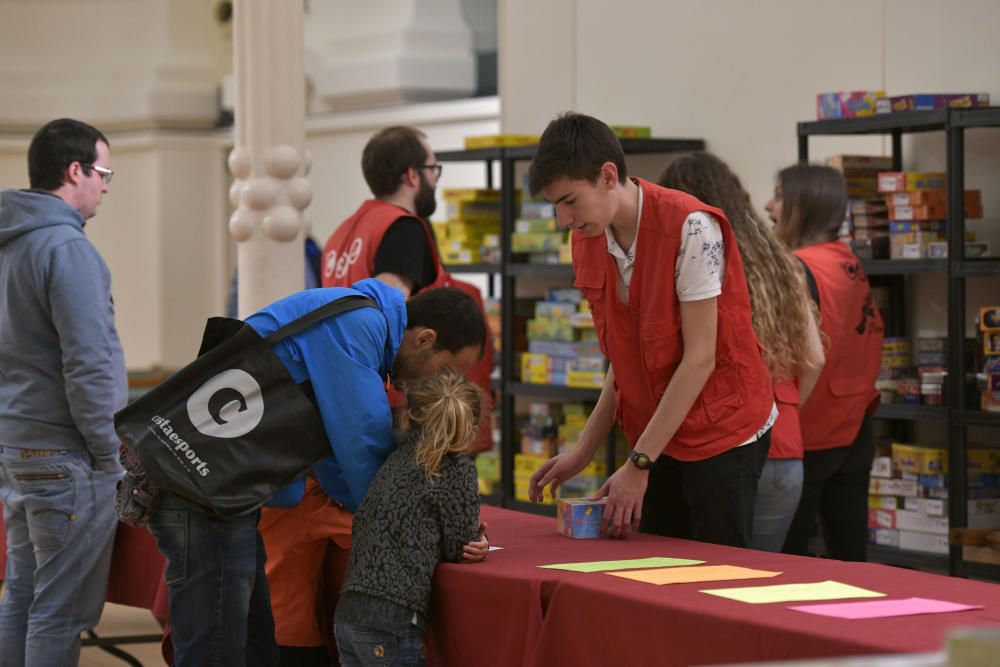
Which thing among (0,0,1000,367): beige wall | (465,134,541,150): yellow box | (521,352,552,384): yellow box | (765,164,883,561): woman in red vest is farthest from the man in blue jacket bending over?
(465,134,541,150): yellow box

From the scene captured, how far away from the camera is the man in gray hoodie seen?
3.67m

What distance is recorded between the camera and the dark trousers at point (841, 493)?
13.9 ft

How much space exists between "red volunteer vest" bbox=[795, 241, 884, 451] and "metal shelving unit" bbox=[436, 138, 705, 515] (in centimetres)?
181

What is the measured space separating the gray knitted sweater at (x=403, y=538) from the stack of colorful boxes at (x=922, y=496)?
237 centimetres

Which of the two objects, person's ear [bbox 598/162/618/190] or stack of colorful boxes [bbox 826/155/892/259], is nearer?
person's ear [bbox 598/162/618/190]

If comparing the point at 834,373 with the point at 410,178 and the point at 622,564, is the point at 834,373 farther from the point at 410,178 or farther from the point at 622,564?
the point at 622,564

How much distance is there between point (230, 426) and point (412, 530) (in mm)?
442

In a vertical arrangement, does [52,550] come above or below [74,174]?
below

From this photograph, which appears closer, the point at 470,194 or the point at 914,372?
the point at 914,372

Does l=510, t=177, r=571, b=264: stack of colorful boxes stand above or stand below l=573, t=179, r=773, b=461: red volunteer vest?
above

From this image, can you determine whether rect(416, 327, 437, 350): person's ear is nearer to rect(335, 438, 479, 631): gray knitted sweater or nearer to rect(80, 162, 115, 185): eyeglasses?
rect(335, 438, 479, 631): gray knitted sweater

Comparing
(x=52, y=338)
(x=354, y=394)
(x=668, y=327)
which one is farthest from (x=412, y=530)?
(x=52, y=338)

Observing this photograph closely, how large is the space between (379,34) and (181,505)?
6445 millimetres

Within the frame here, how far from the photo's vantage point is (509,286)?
6289 mm
